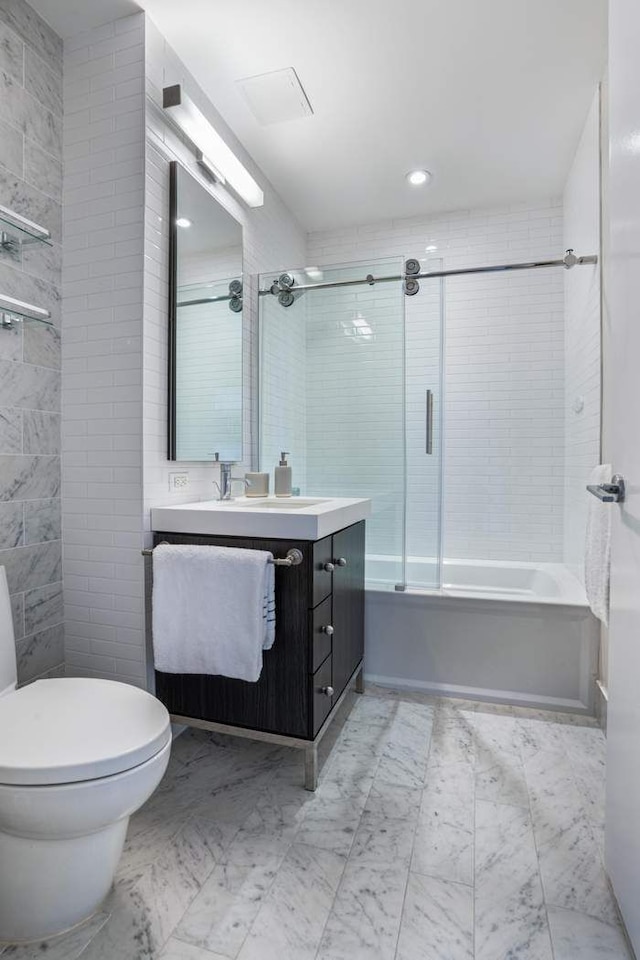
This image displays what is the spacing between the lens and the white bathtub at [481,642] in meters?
2.27

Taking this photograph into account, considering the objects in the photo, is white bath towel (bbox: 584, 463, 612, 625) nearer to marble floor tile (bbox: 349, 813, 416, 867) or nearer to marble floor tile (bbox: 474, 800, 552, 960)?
marble floor tile (bbox: 474, 800, 552, 960)

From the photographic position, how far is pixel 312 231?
3588 mm

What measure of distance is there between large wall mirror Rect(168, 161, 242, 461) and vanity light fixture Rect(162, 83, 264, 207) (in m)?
0.13

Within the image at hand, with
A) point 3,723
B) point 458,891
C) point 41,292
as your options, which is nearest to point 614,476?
point 458,891

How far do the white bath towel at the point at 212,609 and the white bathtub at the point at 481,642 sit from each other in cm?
100

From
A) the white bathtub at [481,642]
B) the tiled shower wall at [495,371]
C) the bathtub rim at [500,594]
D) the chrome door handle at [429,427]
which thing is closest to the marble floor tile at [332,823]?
the white bathtub at [481,642]

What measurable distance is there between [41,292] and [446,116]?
6.60ft

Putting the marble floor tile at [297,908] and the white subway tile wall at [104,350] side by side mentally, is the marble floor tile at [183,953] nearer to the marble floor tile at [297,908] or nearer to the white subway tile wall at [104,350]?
the marble floor tile at [297,908]

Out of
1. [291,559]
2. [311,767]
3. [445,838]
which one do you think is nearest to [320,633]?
[291,559]

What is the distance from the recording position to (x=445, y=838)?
1500 millimetres

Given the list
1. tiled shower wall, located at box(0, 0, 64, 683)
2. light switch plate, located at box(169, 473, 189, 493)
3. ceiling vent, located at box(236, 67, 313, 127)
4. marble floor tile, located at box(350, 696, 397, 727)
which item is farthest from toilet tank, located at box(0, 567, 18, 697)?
ceiling vent, located at box(236, 67, 313, 127)

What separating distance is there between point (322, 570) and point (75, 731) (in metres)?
0.87

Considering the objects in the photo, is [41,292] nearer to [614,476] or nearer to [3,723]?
[3,723]

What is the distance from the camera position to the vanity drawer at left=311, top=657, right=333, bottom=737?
1706mm
